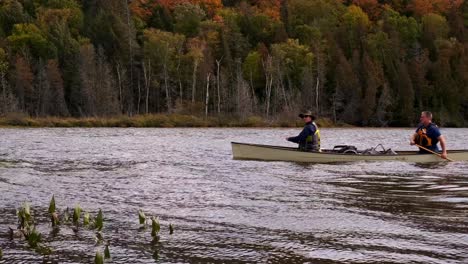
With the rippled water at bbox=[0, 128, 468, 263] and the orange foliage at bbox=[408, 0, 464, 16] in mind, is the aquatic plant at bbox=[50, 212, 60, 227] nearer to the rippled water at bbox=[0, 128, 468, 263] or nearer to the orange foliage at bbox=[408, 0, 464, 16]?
the rippled water at bbox=[0, 128, 468, 263]

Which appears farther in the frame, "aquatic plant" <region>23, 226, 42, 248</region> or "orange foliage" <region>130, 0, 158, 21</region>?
"orange foliage" <region>130, 0, 158, 21</region>

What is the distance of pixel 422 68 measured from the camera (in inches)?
3457

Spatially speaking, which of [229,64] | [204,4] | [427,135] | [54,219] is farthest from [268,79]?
[54,219]

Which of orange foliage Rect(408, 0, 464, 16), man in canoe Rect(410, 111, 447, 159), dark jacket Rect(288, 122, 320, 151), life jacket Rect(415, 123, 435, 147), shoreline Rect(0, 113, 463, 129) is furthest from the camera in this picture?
orange foliage Rect(408, 0, 464, 16)

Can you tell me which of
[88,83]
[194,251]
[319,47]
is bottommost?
[194,251]

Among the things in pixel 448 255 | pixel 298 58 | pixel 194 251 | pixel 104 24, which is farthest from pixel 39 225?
pixel 104 24

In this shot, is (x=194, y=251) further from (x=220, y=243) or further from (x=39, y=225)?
(x=39, y=225)

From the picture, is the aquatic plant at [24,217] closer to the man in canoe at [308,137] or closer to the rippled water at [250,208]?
the rippled water at [250,208]

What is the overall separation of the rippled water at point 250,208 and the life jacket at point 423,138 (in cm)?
136

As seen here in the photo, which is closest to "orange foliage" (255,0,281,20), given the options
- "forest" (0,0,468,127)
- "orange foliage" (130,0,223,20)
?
"forest" (0,0,468,127)

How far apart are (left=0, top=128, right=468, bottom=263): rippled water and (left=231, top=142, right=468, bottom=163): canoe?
34 centimetres

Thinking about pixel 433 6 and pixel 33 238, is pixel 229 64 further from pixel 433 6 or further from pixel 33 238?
pixel 33 238

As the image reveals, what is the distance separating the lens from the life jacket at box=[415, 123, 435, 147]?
22.8m

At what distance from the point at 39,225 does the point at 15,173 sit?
8142 mm
